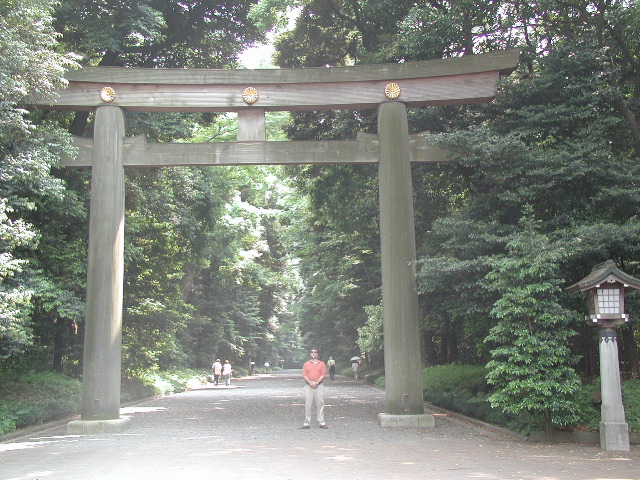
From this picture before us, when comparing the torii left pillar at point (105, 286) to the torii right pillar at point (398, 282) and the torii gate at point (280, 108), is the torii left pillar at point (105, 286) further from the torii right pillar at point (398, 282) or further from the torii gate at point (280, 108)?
the torii right pillar at point (398, 282)

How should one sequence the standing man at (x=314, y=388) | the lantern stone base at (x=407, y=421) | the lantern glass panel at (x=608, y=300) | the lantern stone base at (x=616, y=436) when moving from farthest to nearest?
the standing man at (x=314, y=388) → the lantern stone base at (x=407, y=421) → the lantern glass panel at (x=608, y=300) → the lantern stone base at (x=616, y=436)

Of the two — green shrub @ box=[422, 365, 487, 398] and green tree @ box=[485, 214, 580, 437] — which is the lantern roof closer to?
green tree @ box=[485, 214, 580, 437]

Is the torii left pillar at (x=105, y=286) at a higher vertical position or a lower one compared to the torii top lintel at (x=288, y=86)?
lower

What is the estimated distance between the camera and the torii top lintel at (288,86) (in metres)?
13.9

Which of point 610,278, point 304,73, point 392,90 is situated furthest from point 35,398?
point 610,278

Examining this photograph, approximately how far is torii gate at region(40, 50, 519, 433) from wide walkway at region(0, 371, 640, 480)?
2785 millimetres

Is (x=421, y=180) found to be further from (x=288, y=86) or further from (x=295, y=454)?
(x=295, y=454)

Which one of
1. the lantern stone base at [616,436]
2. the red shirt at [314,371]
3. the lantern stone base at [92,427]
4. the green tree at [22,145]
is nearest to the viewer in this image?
the lantern stone base at [616,436]

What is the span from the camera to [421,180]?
18.6 m

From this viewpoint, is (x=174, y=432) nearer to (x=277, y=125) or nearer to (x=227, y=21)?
(x=227, y=21)

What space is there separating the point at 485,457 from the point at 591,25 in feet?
36.8

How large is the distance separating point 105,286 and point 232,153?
12.6 feet

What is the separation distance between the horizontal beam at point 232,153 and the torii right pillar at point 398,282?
55 centimetres

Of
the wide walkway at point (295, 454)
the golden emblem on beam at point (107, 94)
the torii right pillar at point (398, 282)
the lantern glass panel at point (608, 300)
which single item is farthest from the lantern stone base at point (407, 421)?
the golden emblem on beam at point (107, 94)
